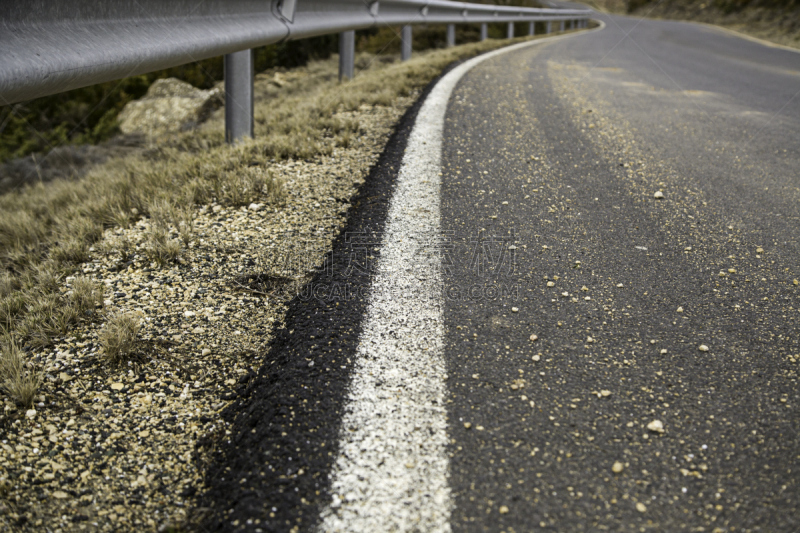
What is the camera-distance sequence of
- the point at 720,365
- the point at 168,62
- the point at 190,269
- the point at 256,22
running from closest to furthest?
1. the point at 720,365
2. the point at 190,269
3. the point at 168,62
4. the point at 256,22

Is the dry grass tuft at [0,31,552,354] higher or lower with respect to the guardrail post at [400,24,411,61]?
lower

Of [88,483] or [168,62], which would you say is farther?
[168,62]

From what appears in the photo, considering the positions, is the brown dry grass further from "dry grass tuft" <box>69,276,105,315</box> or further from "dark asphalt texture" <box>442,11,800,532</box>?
"dark asphalt texture" <box>442,11,800,532</box>

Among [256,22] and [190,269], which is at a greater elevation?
[256,22]

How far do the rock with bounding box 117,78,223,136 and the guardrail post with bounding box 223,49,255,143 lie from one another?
386 cm

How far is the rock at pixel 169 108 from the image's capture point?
7.83 meters

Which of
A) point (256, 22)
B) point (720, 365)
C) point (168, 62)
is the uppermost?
point (256, 22)

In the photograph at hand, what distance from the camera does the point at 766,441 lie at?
1.44 metres

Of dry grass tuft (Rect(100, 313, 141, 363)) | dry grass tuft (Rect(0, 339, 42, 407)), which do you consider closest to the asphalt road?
dry grass tuft (Rect(100, 313, 141, 363))

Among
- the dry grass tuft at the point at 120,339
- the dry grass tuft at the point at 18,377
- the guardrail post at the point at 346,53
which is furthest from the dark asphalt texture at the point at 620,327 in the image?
the guardrail post at the point at 346,53

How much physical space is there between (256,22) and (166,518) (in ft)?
11.2

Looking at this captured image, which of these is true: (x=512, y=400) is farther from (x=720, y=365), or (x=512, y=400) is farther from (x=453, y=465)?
(x=720, y=365)

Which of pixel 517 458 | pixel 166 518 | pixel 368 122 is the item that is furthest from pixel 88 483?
pixel 368 122

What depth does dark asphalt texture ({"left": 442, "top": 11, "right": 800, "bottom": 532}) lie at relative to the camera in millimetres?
1304
